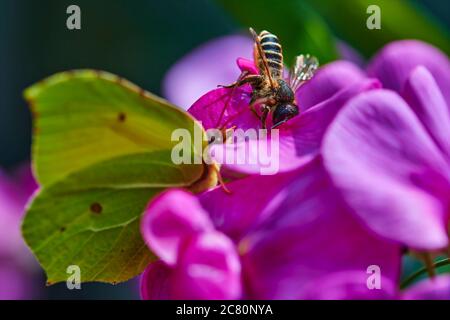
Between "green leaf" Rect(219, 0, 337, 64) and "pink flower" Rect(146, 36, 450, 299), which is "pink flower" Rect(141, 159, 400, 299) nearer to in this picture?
"pink flower" Rect(146, 36, 450, 299)

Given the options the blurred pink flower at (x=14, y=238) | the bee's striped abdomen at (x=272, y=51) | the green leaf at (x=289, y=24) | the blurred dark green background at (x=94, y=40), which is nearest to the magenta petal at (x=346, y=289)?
the bee's striped abdomen at (x=272, y=51)

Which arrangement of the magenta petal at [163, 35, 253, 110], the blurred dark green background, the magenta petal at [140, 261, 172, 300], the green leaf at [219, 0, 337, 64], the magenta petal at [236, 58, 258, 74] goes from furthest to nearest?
the blurred dark green background → the magenta petal at [163, 35, 253, 110] → the green leaf at [219, 0, 337, 64] → the magenta petal at [236, 58, 258, 74] → the magenta petal at [140, 261, 172, 300]

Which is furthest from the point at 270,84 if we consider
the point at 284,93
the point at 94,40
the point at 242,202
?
the point at 94,40

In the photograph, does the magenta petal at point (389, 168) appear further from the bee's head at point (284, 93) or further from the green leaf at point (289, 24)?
the green leaf at point (289, 24)

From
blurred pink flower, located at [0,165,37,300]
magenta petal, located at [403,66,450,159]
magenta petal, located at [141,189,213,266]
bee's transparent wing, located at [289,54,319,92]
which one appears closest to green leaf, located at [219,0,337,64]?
bee's transparent wing, located at [289,54,319,92]

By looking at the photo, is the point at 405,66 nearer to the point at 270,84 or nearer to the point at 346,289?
the point at 270,84

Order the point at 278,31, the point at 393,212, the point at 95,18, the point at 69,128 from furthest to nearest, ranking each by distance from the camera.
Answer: the point at 95,18, the point at 278,31, the point at 69,128, the point at 393,212

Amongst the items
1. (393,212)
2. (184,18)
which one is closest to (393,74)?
(393,212)
